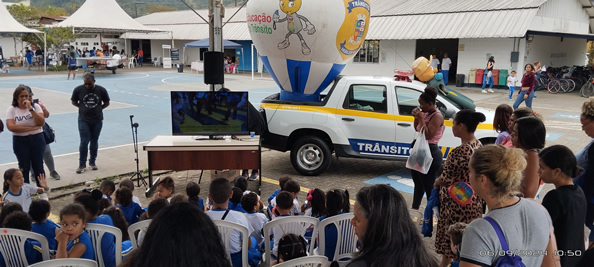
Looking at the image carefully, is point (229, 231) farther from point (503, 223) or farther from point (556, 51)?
point (556, 51)

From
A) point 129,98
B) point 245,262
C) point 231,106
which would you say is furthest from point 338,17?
point 129,98

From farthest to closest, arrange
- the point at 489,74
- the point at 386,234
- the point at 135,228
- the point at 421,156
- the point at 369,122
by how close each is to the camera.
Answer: the point at 489,74, the point at 369,122, the point at 421,156, the point at 135,228, the point at 386,234

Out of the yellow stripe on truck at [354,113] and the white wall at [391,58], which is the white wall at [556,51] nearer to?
the white wall at [391,58]

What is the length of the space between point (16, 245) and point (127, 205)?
4.73 feet

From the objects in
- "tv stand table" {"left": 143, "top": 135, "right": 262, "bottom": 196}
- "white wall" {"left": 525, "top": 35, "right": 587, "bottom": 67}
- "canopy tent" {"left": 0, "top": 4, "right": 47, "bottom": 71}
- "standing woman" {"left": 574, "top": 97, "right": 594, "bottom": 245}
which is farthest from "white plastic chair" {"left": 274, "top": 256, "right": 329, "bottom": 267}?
"canopy tent" {"left": 0, "top": 4, "right": 47, "bottom": 71}

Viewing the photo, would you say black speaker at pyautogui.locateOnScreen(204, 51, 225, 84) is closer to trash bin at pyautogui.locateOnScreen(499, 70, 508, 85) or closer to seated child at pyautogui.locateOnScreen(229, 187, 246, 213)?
seated child at pyautogui.locateOnScreen(229, 187, 246, 213)

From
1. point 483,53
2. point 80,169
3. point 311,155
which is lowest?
point 80,169

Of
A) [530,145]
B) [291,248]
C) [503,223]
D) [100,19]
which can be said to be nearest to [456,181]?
[530,145]

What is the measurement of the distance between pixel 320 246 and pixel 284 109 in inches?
180

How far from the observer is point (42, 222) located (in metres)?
4.22

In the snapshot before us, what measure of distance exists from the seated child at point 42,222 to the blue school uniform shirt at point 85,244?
0.47 meters

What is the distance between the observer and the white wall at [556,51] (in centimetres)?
2506

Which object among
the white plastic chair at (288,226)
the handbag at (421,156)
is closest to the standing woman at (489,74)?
the handbag at (421,156)

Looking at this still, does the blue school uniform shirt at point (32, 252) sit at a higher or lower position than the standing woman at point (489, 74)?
lower
